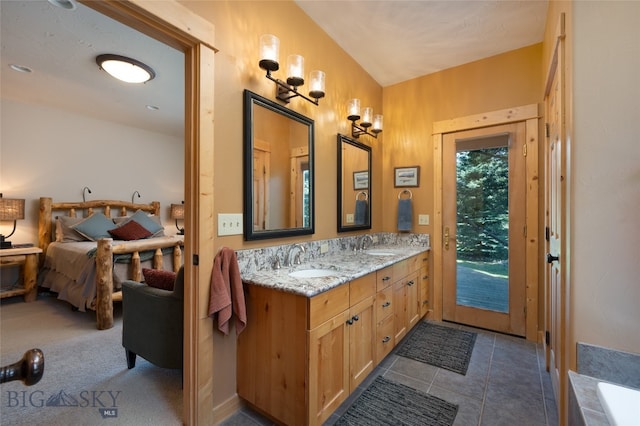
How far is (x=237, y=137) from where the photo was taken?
167 cm

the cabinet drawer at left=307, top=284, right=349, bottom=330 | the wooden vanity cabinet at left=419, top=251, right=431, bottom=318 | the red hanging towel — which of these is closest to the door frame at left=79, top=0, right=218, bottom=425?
the red hanging towel

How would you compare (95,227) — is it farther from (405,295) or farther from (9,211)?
(405,295)

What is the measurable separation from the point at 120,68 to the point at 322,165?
2.30 meters

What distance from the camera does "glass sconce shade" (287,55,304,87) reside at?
183 cm

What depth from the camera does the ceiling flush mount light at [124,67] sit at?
8.82ft

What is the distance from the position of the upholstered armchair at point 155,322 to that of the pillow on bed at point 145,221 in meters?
3.03

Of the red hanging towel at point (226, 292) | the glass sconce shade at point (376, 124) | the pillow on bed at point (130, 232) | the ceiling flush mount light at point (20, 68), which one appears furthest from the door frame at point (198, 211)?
the pillow on bed at point (130, 232)

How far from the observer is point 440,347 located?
2449 millimetres

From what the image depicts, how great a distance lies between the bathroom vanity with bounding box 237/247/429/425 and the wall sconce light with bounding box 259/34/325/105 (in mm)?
1257

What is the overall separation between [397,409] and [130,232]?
4.47 meters

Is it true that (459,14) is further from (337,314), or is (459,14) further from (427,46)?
(337,314)

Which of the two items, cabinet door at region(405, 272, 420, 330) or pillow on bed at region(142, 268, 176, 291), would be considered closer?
pillow on bed at region(142, 268, 176, 291)

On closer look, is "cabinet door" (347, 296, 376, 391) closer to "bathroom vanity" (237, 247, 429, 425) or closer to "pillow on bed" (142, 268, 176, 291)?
"bathroom vanity" (237, 247, 429, 425)

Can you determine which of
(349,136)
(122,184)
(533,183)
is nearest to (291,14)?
(349,136)
